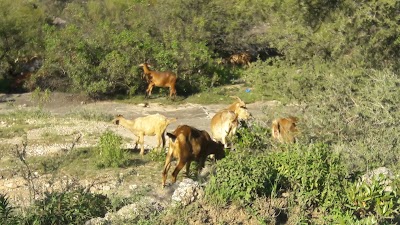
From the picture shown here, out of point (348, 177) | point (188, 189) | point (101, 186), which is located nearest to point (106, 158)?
point (101, 186)

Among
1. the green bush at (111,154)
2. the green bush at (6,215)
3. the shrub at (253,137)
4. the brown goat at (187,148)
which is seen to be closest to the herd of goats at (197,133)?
the brown goat at (187,148)

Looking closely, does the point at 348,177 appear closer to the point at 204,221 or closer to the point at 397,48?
the point at 204,221

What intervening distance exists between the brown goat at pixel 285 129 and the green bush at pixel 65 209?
15.3 feet

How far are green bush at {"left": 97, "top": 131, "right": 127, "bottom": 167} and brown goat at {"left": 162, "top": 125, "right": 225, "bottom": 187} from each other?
1.97 meters

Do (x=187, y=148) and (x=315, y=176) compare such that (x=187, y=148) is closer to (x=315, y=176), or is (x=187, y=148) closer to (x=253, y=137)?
(x=253, y=137)

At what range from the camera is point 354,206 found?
7.00 m

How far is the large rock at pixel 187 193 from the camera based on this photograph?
7.18 m

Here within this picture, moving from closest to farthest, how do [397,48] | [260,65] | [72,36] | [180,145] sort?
[180,145]
[397,48]
[260,65]
[72,36]

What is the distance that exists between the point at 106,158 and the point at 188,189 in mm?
4882

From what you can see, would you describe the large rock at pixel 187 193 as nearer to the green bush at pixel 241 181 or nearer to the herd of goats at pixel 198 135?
the green bush at pixel 241 181

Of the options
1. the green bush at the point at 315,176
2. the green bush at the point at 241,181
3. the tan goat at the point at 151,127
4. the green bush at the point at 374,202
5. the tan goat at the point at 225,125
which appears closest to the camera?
the green bush at the point at 374,202

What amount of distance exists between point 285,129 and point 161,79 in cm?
1050

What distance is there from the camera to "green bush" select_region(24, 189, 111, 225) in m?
6.83

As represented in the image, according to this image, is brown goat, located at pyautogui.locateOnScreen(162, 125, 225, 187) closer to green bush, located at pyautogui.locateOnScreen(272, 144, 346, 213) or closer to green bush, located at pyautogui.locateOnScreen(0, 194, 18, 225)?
green bush, located at pyautogui.locateOnScreen(272, 144, 346, 213)
